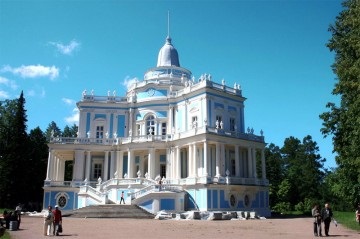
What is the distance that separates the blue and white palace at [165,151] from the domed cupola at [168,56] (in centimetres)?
45

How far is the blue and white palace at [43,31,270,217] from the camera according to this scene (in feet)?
114

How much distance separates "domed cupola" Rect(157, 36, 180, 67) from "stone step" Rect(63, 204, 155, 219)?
73.2ft

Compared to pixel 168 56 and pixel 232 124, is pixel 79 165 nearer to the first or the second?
pixel 232 124

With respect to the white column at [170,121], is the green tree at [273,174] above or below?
below

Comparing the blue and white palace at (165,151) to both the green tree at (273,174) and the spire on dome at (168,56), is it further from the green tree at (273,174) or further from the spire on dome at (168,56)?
the green tree at (273,174)

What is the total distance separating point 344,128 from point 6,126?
43.1 meters

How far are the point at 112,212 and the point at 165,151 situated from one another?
40.6 feet

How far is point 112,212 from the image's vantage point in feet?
96.7

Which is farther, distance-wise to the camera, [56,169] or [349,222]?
[56,169]

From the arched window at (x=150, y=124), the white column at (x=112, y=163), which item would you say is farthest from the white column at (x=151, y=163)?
the white column at (x=112, y=163)

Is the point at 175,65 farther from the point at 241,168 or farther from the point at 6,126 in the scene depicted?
the point at 6,126

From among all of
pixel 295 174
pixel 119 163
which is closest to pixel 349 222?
pixel 119 163

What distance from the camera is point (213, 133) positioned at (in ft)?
118

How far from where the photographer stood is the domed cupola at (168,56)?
48094 mm
